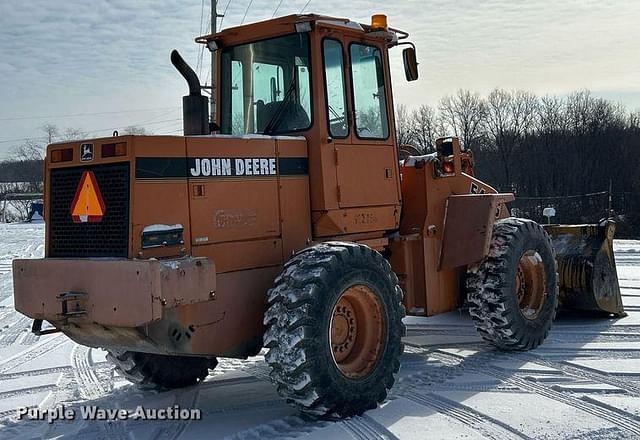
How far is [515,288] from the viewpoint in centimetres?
718

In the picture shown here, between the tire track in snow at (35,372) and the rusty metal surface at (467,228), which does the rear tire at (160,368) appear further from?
the rusty metal surface at (467,228)

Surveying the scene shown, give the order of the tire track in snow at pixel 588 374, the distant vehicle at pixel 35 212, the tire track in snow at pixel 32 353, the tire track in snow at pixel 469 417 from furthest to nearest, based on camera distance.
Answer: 1. the distant vehicle at pixel 35 212
2. the tire track in snow at pixel 32 353
3. the tire track in snow at pixel 588 374
4. the tire track in snow at pixel 469 417

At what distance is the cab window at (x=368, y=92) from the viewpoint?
6309 millimetres

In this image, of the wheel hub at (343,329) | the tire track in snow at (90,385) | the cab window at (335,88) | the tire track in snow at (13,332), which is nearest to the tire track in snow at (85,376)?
the tire track in snow at (90,385)

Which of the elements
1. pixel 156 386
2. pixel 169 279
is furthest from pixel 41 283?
pixel 156 386

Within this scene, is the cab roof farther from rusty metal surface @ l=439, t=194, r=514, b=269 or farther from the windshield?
rusty metal surface @ l=439, t=194, r=514, b=269

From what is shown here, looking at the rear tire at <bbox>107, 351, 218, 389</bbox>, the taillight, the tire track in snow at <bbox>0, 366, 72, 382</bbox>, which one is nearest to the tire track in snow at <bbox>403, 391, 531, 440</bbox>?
the rear tire at <bbox>107, 351, 218, 389</bbox>

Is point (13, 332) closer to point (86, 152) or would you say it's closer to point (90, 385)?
point (90, 385)

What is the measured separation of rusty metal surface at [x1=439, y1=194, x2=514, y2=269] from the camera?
277 inches

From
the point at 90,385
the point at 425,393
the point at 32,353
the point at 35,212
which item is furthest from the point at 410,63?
the point at 35,212

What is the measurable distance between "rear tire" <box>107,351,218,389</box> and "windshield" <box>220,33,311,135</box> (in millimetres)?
2083

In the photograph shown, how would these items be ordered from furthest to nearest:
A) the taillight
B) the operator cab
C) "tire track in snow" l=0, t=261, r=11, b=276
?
"tire track in snow" l=0, t=261, r=11, b=276 < the taillight < the operator cab

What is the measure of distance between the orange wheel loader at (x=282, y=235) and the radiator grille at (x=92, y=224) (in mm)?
14

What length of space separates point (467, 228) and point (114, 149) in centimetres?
371
